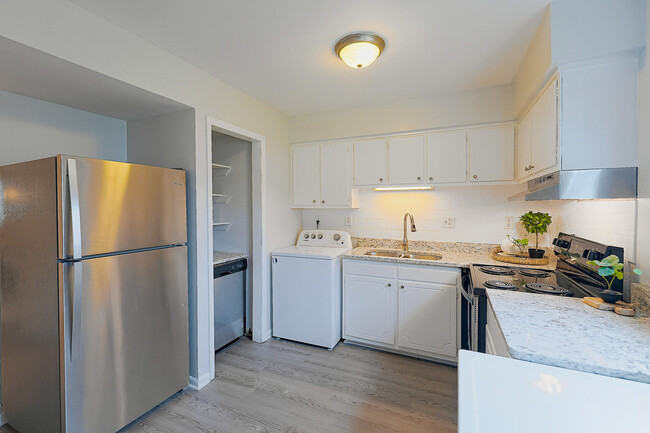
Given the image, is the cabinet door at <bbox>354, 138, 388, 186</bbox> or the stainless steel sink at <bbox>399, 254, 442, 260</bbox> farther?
the cabinet door at <bbox>354, 138, 388, 186</bbox>

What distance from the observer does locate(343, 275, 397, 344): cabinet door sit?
2.68 m

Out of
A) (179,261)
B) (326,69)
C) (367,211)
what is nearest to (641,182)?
(326,69)

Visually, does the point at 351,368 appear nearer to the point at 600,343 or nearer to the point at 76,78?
the point at 600,343

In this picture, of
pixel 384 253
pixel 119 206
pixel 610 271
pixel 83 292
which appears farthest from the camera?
pixel 384 253

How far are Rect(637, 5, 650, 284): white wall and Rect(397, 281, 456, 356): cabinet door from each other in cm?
121

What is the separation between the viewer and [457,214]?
2.96 m

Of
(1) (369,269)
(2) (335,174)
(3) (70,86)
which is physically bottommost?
A: (1) (369,269)

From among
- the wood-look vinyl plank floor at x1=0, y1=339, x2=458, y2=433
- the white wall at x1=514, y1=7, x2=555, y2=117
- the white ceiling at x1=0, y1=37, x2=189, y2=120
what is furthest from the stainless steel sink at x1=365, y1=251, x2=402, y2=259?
the white ceiling at x1=0, y1=37, x2=189, y2=120

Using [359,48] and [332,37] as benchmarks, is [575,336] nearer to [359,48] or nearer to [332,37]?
[359,48]

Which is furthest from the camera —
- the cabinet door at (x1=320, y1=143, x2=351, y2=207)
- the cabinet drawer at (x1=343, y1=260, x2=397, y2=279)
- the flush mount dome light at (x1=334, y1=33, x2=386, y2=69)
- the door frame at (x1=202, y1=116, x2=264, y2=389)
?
the cabinet door at (x1=320, y1=143, x2=351, y2=207)

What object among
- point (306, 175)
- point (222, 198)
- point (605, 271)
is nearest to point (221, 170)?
point (222, 198)

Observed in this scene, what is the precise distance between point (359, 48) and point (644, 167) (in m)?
1.58

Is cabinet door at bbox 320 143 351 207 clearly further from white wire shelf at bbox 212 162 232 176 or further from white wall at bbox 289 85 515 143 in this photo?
white wire shelf at bbox 212 162 232 176

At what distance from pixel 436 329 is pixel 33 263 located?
110 inches
